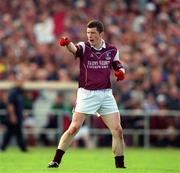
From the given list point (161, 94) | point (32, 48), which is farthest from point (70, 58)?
point (161, 94)

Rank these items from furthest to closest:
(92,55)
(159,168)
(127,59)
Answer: (127,59) < (159,168) < (92,55)

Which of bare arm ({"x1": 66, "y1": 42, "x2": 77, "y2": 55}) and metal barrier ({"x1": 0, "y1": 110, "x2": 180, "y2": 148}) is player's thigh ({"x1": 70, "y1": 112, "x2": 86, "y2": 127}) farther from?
metal barrier ({"x1": 0, "y1": 110, "x2": 180, "y2": 148})

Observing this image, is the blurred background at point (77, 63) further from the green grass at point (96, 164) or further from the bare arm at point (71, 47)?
the bare arm at point (71, 47)

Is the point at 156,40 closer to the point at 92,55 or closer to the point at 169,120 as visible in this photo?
the point at 169,120

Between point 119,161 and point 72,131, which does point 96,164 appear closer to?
point 119,161

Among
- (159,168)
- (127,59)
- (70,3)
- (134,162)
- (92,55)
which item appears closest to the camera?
(92,55)

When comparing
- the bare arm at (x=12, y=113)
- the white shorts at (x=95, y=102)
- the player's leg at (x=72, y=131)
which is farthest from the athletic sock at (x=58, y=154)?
the bare arm at (x=12, y=113)

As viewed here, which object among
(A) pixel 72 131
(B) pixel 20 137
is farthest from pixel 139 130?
(A) pixel 72 131

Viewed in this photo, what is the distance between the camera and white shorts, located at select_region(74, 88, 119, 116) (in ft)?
51.2

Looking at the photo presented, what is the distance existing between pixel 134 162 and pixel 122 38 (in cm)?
1161

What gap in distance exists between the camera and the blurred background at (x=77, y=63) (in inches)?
1086

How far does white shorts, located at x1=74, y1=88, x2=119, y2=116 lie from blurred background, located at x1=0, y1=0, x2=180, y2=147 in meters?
11.3

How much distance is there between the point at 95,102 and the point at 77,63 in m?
14.0

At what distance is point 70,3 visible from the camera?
33156mm
